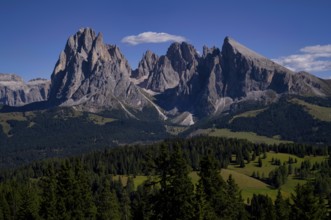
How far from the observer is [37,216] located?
79750 mm

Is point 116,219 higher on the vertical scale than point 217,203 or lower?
lower

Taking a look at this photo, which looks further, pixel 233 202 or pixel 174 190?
pixel 233 202

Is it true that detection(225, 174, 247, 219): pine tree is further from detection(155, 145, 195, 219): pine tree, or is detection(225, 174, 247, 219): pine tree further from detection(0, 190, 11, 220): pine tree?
detection(0, 190, 11, 220): pine tree

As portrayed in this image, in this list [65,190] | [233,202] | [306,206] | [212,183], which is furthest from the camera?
[233,202]

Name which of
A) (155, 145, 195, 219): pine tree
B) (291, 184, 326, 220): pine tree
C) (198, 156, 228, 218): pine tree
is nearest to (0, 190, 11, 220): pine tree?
(198, 156, 228, 218): pine tree

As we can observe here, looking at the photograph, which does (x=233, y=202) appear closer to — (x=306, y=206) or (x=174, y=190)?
(x=306, y=206)

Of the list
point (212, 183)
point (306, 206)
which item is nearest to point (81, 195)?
point (212, 183)

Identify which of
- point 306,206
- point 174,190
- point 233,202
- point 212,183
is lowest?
point 233,202

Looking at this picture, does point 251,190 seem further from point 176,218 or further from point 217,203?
point 176,218

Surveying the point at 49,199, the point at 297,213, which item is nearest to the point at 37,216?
the point at 49,199

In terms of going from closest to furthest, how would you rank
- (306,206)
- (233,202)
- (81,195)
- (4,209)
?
1. (306,206)
2. (233,202)
3. (81,195)
4. (4,209)

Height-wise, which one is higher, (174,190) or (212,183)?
(174,190)

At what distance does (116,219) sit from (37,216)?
18284 mm

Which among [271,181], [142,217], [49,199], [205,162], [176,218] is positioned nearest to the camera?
[176,218]
